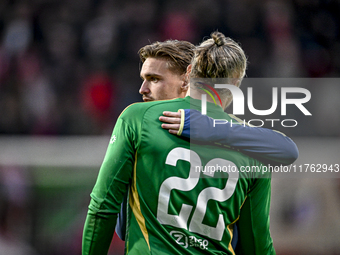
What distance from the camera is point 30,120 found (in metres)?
4.43

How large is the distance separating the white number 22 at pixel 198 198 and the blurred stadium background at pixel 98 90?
263cm

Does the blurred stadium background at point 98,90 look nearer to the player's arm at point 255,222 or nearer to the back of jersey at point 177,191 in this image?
Answer: the player's arm at point 255,222

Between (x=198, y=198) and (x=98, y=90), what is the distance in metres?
3.54

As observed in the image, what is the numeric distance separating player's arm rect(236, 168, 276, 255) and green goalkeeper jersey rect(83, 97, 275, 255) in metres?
0.10

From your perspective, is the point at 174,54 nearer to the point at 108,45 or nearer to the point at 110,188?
the point at 110,188

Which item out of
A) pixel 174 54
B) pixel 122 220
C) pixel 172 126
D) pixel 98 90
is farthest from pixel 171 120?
pixel 98 90

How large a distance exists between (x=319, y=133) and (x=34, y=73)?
3443mm

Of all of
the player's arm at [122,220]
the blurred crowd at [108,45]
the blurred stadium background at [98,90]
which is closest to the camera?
the player's arm at [122,220]

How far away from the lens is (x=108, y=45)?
16.2ft

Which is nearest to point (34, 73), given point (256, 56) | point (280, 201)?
point (256, 56)

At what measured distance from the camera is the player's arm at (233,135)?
1.33m

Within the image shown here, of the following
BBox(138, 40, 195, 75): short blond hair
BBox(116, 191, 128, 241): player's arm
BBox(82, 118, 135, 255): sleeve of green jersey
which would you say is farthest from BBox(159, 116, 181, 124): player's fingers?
BBox(138, 40, 195, 75): short blond hair

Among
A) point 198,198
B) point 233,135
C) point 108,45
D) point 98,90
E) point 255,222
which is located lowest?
point 255,222

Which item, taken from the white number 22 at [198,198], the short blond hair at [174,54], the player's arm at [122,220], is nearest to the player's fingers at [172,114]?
the white number 22 at [198,198]
